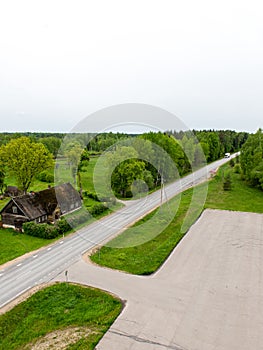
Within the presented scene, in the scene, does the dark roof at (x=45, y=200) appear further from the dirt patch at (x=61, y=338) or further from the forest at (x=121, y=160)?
the dirt patch at (x=61, y=338)

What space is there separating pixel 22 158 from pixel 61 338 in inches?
956

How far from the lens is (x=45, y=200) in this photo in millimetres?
27266

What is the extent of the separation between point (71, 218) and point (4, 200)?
16509mm

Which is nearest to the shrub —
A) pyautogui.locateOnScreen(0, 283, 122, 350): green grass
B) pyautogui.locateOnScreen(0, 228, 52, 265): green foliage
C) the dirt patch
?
pyautogui.locateOnScreen(0, 228, 52, 265): green foliage

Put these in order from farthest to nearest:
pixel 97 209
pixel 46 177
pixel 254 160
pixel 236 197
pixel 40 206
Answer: pixel 46 177, pixel 254 160, pixel 236 197, pixel 97 209, pixel 40 206

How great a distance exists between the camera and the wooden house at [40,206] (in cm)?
2473

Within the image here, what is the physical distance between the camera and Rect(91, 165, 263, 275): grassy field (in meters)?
18.0

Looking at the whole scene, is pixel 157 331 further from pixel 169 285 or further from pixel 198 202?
pixel 198 202

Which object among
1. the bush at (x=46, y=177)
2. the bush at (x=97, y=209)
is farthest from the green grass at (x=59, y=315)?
the bush at (x=46, y=177)

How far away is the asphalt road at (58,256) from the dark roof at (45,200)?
452 centimetres

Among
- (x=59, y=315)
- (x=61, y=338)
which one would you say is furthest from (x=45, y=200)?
(x=61, y=338)

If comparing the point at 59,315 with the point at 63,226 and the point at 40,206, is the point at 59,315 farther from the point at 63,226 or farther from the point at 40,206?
the point at 40,206

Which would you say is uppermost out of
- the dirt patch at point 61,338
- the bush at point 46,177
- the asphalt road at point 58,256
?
the bush at point 46,177

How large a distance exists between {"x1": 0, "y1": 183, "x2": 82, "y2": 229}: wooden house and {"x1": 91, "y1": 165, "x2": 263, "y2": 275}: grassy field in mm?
8295
